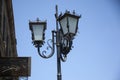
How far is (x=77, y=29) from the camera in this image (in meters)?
13.2

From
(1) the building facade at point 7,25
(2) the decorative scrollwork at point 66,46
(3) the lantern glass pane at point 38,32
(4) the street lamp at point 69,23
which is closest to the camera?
(4) the street lamp at point 69,23

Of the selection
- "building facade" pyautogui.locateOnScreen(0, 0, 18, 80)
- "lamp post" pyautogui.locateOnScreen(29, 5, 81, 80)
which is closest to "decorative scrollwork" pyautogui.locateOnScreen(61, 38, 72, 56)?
"lamp post" pyautogui.locateOnScreen(29, 5, 81, 80)

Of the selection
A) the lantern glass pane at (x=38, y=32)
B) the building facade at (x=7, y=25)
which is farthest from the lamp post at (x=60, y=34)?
the building facade at (x=7, y=25)

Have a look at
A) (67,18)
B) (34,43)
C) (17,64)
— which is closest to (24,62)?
(17,64)

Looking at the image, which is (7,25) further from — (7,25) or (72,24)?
(72,24)

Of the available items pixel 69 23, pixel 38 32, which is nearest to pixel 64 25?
pixel 69 23

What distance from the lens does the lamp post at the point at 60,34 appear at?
42.4ft

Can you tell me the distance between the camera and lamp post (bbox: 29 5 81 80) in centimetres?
1294

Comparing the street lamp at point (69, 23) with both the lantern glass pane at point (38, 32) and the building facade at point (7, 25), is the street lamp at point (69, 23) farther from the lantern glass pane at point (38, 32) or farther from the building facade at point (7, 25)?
the building facade at point (7, 25)

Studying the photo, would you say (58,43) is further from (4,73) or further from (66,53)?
(4,73)

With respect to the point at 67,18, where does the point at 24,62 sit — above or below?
below

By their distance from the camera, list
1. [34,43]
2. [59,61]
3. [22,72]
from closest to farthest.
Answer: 1. [59,61]
2. [34,43]
3. [22,72]

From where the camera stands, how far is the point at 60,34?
44.2 feet

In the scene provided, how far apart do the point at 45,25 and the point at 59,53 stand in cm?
119
